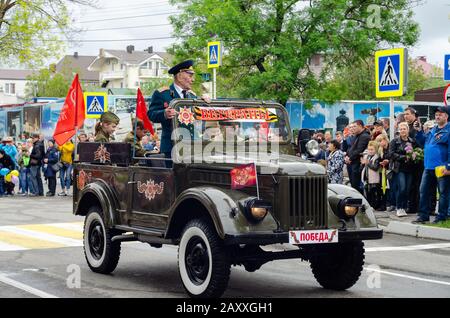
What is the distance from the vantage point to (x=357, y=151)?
17281mm

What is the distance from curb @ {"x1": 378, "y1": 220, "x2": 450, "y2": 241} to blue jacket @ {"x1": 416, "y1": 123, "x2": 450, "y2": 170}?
113 centimetres

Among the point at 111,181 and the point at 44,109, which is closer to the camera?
the point at 111,181

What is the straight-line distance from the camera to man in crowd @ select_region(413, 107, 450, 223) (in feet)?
46.7

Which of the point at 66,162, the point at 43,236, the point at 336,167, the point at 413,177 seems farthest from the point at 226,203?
the point at 66,162

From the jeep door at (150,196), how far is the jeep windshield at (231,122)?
482mm

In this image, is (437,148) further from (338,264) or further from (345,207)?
(345,207)

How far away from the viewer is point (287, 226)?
7480mm

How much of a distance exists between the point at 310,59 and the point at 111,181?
22.2 metres

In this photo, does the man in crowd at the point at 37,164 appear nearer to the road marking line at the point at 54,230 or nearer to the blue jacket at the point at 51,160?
the blue jacket at the point at 51,160

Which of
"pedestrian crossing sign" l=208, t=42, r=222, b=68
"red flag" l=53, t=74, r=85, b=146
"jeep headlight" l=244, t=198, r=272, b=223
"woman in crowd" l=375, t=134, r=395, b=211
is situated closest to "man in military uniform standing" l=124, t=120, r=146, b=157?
"jeep headlight" l=244, t=198, r=272, b=223

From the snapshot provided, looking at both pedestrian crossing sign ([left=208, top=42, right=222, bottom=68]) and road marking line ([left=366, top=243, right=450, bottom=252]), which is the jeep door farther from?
pedestrian crossing sign ([left=208, top=42, right=222, bottom=68])

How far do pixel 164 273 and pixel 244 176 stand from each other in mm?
2577
